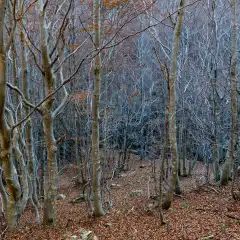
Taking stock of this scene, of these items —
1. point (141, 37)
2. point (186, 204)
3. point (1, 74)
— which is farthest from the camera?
point (141, 37)

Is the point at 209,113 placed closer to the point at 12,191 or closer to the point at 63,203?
the point at 63,203

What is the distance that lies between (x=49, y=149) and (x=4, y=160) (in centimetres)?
122

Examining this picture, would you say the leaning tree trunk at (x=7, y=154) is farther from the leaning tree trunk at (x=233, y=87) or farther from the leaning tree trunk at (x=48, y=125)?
the leaning tree trunk at (x=233, y=87)

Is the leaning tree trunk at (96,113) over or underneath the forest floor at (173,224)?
over

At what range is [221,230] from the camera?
15.8 feet

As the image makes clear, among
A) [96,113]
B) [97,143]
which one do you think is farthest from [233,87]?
[97,143]

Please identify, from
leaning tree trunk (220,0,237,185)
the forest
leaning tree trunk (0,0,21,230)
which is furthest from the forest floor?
leaning tree trunk (220,0,237,185)

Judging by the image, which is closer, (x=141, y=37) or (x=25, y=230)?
(x=25, y=230)

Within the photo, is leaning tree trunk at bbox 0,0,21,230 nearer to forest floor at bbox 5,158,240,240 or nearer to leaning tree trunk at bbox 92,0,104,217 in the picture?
forest floor at bbox 5,158,240,240

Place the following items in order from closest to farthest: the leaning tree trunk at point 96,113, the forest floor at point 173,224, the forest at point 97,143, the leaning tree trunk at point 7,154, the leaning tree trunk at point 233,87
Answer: the leaning tree trunk at point 7,154, the forest at point 97,143, the forest floor at point 173,224, the leaning tree trunk at point 96,113, the leaning tree trunk at point 233,87

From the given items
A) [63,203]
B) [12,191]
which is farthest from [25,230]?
[63,203]

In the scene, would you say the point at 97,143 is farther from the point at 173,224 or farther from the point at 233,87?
the point at 233,87

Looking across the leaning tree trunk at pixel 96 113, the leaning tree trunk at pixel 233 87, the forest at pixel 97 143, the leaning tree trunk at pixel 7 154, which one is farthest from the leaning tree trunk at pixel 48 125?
the leaning tree trunk at pixel 233 87

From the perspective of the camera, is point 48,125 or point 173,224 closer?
point 48,125
